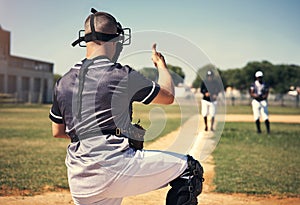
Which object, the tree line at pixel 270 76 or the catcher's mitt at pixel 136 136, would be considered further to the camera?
the tree line at pixel 270 76

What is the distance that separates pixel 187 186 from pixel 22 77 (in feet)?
184

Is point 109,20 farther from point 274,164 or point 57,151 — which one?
point 57,151

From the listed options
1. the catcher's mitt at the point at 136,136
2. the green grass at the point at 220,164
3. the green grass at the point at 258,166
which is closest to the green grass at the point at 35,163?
the green grass at the point at 220,164

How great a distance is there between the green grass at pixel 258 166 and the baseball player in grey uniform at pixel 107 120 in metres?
3.78

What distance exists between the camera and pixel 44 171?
26.4ft

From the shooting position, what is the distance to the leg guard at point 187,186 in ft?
10.5

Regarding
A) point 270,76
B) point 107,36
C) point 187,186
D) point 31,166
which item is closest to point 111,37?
point 107,36

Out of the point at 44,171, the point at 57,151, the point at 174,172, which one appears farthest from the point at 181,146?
the point at 57,151

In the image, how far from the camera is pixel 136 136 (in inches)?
124

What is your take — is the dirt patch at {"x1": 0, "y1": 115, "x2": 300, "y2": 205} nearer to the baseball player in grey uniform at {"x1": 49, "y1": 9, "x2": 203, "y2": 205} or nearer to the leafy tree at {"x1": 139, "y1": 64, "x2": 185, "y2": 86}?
the leafy tree at {"x1": 139, "y1": 64, "x2": 185, "y2": 86}

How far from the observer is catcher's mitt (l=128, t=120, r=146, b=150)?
3.08m

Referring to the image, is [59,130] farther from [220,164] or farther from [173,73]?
[220,164]

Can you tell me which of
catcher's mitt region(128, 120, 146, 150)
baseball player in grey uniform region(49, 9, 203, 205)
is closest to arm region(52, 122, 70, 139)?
baseball player in grey uniform region(49, 9, 203, 205)

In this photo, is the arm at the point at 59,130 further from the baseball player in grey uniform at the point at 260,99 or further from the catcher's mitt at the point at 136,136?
the baseball player in grey uniform at the point at 260,99
